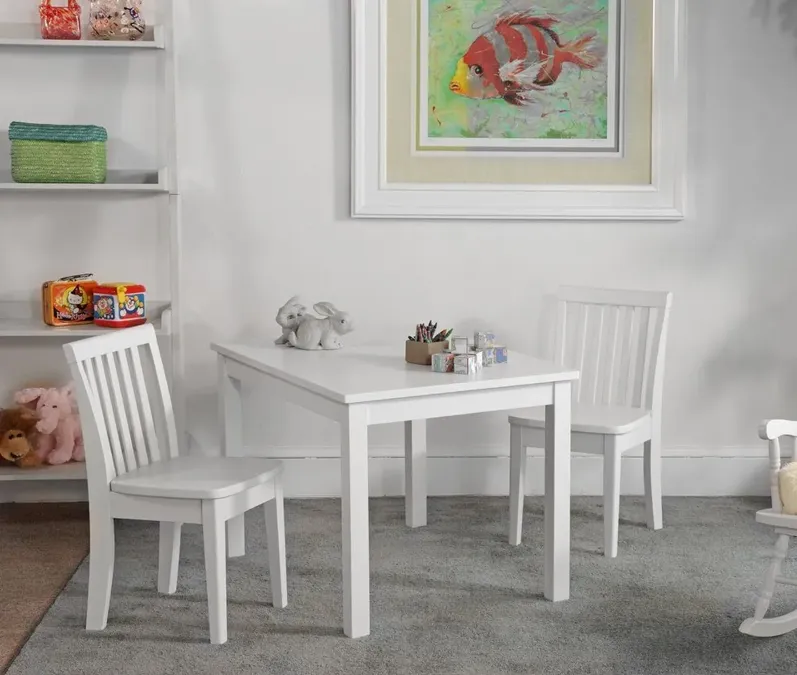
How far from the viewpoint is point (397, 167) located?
3.65 metres

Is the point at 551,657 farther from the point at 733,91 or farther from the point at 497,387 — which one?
the point at 733,91

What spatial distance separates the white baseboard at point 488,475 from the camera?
375 cm

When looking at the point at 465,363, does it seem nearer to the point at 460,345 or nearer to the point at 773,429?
the point at 460,345

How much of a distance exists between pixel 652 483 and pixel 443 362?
43.3 inches

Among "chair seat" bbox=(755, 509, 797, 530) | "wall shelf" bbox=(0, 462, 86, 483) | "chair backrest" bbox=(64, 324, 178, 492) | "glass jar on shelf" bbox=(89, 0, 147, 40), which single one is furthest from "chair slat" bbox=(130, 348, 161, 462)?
"chair seat" bbox=(755, 509, 797, 530)

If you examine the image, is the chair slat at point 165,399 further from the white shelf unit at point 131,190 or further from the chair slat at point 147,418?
the white shelf unit at point 131,190

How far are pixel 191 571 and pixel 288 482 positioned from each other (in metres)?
0.83

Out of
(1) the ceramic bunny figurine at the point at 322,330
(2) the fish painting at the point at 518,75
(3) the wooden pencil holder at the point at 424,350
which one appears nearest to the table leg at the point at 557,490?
(3) the wooden pencil holder at the point at 424,350

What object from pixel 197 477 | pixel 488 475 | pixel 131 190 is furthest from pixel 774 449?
pixel 131 190

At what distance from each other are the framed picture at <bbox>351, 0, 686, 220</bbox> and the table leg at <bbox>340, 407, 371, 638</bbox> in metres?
1.41

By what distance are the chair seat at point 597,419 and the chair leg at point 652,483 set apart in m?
0.15

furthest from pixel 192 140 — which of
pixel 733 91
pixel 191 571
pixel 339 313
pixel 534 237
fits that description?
pixel 733 91

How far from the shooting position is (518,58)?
11.9 feet

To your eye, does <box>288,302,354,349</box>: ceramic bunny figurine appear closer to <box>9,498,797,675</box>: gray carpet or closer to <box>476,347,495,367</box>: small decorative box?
<box>476,347,495,367</box>: small decorative box
